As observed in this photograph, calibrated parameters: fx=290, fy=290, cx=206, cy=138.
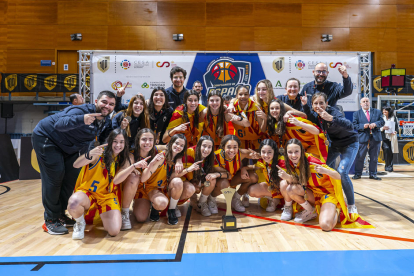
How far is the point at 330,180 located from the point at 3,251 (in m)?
3.49

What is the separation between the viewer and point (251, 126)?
4.33 metres

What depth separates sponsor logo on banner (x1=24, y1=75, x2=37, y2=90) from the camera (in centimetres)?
1138

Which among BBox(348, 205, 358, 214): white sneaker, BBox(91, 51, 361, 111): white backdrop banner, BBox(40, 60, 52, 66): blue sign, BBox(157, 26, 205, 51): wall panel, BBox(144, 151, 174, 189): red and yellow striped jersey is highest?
BBox(157, 26, 205, 51): wall panel

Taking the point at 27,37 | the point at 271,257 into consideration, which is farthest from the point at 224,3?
the point at 271,257

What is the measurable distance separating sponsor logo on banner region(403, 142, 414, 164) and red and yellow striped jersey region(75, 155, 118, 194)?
9.69 meters

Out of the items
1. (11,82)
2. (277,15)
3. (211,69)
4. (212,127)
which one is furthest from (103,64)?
(277,15)

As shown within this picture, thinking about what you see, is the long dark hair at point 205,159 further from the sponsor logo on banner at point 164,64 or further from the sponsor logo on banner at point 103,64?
the sponsor logo on banner at point 103,64

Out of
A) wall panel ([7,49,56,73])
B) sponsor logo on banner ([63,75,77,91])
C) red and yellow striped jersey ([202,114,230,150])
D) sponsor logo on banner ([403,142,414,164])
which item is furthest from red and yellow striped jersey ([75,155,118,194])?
wall panel ([7,49,56,73])

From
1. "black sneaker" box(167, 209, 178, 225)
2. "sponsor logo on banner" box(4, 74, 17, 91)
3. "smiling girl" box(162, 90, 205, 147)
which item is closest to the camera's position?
"black sneaker" box(167, 209, 178, 225)

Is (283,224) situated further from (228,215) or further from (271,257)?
(271,257)

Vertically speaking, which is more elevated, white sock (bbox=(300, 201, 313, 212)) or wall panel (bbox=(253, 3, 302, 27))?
wall panel (bbox=(253, 3, 302, 27))

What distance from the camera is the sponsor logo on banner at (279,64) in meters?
6.99

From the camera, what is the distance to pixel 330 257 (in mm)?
2479

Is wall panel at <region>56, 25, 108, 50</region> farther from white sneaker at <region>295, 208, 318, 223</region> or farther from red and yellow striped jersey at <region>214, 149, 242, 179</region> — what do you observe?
white sneaker at <region>295, 208, 318, 223</region>
